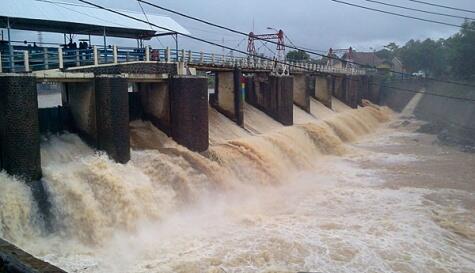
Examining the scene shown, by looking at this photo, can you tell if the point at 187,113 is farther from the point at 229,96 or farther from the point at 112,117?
the point at 229,96

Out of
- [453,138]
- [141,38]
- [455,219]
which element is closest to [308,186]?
[455,219]

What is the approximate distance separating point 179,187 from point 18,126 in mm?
4989

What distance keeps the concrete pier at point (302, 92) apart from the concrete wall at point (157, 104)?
672 inches

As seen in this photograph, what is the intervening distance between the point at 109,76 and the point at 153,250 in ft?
18.0

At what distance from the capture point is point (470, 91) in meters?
42.8

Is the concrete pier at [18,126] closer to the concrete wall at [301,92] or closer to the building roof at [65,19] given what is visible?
the building roof at [65,19]


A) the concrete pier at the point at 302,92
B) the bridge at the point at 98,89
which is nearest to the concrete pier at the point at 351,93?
the concrete pier at the point at 302,92

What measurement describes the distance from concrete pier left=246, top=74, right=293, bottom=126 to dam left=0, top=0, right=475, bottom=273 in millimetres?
4062

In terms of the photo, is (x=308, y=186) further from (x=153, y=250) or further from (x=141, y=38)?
(x=141, y=38)

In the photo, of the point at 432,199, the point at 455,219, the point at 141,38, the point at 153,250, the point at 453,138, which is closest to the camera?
the point at 153,250

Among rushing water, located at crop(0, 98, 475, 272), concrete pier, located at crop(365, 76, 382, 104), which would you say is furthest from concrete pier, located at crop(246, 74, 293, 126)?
concrete pier, located at crop(365, 76, 382, 104)

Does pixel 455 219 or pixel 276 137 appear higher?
pixel 276 137

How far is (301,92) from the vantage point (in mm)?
32125

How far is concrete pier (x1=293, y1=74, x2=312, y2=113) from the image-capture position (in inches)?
1257
